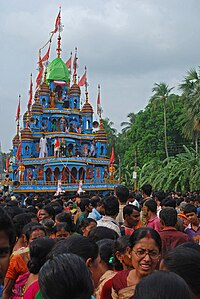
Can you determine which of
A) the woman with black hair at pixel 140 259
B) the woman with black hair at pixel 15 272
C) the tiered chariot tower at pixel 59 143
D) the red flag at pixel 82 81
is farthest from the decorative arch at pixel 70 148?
the woman with black hair at pixel 140 259

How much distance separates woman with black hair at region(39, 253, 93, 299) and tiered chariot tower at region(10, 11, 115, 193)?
108 feet

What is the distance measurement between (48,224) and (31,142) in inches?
1393

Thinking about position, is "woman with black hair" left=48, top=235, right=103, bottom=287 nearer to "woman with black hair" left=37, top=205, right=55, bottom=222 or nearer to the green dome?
"woman with black hair" left=37, top=205, right=55, bottom=222

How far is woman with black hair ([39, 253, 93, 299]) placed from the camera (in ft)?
7.58

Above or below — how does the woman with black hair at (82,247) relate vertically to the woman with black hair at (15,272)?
above

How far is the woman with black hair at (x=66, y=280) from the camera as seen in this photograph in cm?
231

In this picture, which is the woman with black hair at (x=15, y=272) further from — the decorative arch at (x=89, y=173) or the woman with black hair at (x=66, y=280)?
the decorative arch at (x=89, y=173)

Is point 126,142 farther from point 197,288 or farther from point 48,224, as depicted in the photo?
point 197,288

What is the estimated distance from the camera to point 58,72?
4553 centimetres

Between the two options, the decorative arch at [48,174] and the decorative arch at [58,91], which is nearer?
the decorative arch at [48,174]

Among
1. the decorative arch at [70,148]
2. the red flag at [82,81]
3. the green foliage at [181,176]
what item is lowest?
the green foliage at [181,176]

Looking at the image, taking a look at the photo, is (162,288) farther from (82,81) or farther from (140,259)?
(82,81)

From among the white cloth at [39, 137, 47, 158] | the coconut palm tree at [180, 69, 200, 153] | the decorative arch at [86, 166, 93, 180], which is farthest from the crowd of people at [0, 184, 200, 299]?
the white cloth at [39, 137, 47, 158]

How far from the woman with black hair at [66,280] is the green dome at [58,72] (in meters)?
43.7
